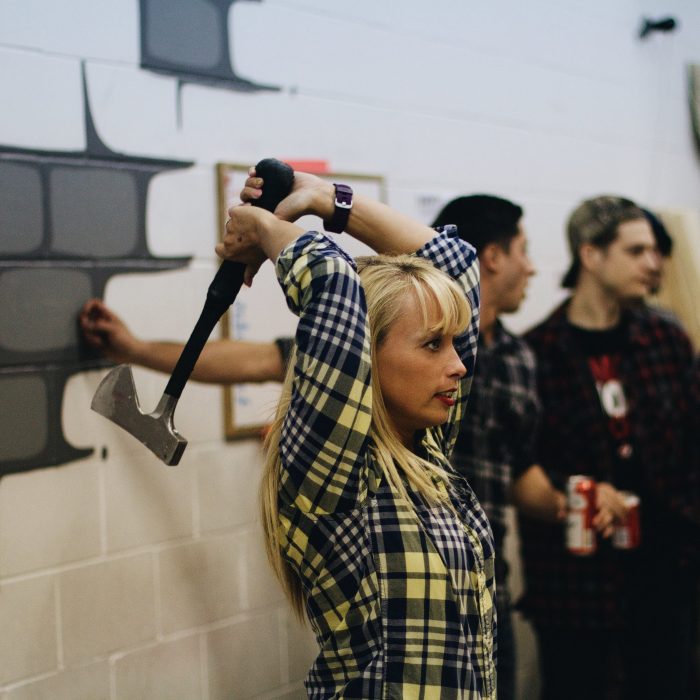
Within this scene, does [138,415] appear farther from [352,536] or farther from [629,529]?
[629,529]

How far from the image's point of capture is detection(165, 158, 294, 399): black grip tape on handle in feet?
4.39

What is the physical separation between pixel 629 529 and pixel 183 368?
1.37 meters

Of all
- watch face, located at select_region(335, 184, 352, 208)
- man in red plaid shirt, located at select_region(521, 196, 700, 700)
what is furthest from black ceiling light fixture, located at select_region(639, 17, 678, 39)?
watch face, located at select_region(335, 184, 352, 208)

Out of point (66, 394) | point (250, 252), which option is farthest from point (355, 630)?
point (66, 394)

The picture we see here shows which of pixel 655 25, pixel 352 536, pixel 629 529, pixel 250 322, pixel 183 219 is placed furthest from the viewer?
pixel 655 25

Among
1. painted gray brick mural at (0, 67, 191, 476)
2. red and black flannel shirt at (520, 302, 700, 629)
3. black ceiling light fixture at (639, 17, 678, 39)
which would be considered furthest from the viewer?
black ceiling light fixture at (639, 17, 678, 39)

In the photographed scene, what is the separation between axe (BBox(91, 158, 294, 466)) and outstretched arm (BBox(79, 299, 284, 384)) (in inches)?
10.2

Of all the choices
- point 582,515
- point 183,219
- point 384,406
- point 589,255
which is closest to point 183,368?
point 384,406

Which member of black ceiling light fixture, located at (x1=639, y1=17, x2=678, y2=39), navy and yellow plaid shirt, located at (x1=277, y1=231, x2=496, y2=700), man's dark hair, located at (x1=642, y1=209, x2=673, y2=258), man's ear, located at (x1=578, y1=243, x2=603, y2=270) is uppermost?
black ceiling light fixture, located at (x1=639, y1=17, x2=678, y2=39)

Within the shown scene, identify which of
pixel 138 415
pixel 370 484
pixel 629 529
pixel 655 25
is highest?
pixel 655 25

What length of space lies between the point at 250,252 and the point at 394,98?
116 cm

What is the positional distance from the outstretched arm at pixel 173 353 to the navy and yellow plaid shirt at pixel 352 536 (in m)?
0.59

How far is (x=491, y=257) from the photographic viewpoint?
81.8 inches

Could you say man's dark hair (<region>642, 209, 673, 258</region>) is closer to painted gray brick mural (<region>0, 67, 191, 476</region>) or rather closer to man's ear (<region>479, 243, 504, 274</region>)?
man's ear (<region>479, 243, 504, 274</region>)
